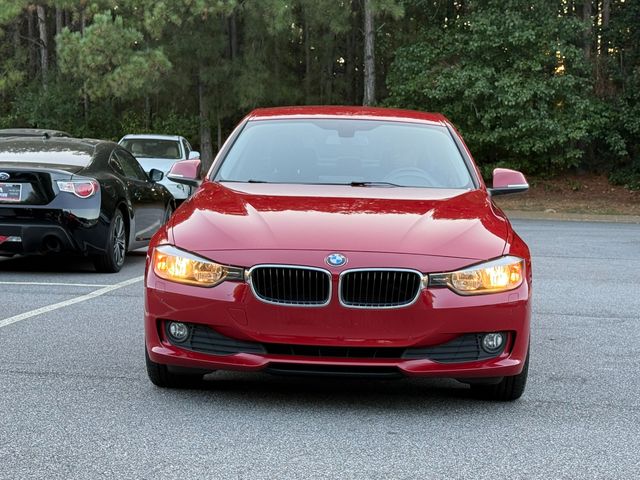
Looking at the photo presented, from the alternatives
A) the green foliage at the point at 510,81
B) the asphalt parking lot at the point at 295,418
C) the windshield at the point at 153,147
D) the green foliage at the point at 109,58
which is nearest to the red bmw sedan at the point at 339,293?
the asphalt parking lot at the point at 295,418

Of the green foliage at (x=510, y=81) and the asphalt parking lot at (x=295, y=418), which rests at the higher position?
the asphalt parking lot at (x=295, y=418)

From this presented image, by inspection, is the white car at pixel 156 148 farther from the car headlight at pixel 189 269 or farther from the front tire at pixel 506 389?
the front tire at pixel 506 389

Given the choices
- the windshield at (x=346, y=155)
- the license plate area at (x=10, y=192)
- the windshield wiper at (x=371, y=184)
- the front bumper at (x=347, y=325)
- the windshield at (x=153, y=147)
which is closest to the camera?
the front bumper at (x=347, y=325)

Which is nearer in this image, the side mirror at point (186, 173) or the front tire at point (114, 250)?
the side mirror at point (186, 173)

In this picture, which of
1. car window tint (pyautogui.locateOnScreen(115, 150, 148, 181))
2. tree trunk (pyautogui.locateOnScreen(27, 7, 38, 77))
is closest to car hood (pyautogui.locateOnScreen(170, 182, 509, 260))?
car window tint (pyautogui.locateOnScreen(115, 150, 148, 181))

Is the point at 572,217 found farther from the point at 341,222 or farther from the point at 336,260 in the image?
the point at 336,260

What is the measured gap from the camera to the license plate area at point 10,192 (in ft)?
32.9

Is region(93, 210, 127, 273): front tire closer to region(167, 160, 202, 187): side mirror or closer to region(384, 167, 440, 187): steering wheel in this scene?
region(167, 160, 202, 187): side mirror

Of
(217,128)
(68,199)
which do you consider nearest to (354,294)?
(68,199)

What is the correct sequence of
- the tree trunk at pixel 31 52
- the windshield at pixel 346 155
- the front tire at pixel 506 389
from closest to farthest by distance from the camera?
the front tire at pixel 506 389, the windshield at pixel 346 155, the tree trunk at pixel 31 52

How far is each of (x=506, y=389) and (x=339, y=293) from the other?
3.60 ft

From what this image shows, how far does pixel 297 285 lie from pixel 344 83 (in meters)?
37.9

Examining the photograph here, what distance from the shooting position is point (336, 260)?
484 centimetres

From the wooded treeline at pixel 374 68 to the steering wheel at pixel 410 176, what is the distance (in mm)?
24318
